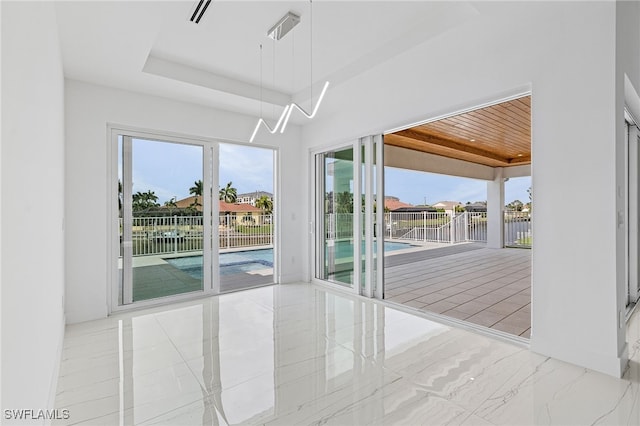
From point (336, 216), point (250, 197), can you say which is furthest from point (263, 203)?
point (336, 216)

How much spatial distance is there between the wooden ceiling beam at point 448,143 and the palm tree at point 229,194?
4.21 metres

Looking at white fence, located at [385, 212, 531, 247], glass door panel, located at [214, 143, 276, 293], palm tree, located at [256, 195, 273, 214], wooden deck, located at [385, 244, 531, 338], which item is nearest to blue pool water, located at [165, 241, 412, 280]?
glass door panel, located at [214, 143, 276, 293]

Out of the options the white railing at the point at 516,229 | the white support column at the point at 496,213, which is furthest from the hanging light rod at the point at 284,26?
the white railing at the point at 516,229

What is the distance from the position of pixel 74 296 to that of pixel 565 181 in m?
4.90

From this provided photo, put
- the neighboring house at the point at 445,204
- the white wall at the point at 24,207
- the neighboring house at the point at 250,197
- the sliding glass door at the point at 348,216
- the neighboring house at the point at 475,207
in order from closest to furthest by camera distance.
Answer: the white wall at the point at 24,207 → the sliding glass door at the point at 348,216 → the neighboring house at the point at 250,197 → the neighboring house at the point at 475,207 → the neighboring house at the point at 445,204

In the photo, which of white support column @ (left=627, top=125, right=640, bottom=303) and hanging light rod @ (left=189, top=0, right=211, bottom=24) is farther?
white support column @ (left=627, top=125, right=640, bottom=303)

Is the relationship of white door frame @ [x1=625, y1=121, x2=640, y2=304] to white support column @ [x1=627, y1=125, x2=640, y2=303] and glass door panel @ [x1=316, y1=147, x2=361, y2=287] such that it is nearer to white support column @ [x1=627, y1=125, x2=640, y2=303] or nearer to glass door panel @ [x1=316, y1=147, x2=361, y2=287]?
white support column @ [x1=627, y1=125, x2=640, y2=303]

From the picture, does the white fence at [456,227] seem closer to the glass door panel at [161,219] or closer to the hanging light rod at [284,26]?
the glass door panel at [161,219]

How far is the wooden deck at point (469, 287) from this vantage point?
11.7ft

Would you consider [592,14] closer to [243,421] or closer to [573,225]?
[573,225]

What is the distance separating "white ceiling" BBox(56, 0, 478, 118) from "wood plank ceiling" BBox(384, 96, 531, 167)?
59.9 inches

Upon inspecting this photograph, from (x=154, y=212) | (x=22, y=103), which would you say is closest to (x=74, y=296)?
(x=154, y=212)

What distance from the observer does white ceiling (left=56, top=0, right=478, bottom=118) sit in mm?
2605

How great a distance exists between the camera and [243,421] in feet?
6.08
